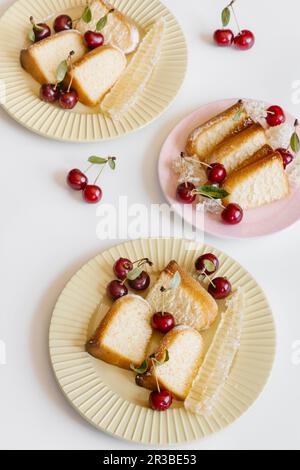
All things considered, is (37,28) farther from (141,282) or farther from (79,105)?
(141,282)

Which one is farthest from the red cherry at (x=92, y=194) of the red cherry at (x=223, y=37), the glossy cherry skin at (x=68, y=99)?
the red cherry at (x=223, y=37)

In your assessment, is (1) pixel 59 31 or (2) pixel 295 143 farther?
(1) pixel 59 31

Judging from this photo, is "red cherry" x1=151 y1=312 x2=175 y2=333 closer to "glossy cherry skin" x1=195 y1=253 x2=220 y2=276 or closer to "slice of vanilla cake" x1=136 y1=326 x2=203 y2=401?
"slice of vanilla cake" x1=136 y1=326 x2=203 y2=401

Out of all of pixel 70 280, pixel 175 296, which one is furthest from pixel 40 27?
pixel 175 296

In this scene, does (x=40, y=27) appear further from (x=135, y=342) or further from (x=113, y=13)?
(x=135, y=342)

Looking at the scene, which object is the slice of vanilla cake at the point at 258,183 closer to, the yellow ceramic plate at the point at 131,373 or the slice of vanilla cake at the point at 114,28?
the yellow ceramic plate at the point at 131,373

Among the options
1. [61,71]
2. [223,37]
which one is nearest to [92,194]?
[61,71]
